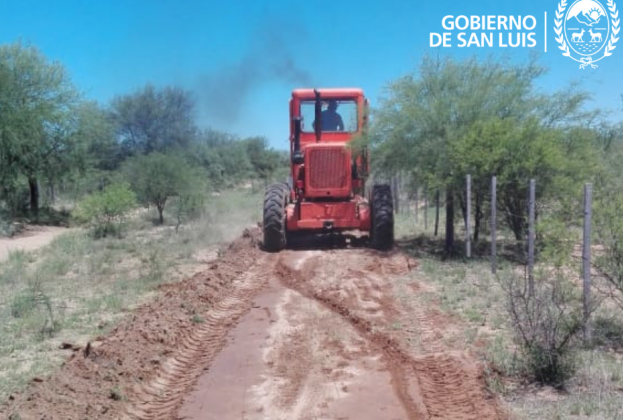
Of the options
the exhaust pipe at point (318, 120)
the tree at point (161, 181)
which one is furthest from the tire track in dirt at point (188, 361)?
the tree at point (161, 181)

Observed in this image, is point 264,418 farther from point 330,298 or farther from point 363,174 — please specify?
point 363,174

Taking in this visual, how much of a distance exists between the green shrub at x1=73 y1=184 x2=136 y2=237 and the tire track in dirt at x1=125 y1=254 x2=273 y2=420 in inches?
505

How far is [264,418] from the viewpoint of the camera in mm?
6230

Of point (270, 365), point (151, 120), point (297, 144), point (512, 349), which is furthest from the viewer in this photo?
point (151, 120)

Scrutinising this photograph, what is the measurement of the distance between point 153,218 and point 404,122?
18.8 meters

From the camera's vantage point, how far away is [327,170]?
17062 millimetres

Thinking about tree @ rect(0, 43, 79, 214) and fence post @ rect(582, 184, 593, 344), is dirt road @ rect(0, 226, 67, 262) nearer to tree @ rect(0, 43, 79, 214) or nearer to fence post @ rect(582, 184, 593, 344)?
tree @ rect(0, 43, 79, 214)

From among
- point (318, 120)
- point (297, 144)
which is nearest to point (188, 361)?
point (297, 144)

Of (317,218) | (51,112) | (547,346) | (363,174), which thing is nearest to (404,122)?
(363,174)

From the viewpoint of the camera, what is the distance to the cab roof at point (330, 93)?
17.2m

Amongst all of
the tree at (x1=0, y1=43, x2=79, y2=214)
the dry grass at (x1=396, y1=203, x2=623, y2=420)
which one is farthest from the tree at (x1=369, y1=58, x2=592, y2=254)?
the tree at (x1=0, y1=43, x2=79, y2=214)

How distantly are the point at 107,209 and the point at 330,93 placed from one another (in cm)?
1060

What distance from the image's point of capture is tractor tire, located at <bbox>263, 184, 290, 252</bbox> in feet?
55.9

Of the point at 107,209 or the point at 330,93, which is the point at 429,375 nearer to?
the point at 330,93
